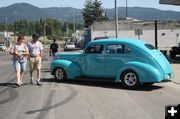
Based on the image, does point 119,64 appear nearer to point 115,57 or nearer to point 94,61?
point 115,57

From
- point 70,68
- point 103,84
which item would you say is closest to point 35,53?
point 70,68

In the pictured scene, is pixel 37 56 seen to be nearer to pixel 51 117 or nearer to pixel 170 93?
pixel 170 93

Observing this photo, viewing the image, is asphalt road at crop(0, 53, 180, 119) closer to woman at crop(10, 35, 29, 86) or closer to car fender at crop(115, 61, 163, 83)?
car fender at crop(115, 61, 163, 83)

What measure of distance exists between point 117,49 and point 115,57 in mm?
301

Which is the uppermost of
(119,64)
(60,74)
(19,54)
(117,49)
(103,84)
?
(117,49)

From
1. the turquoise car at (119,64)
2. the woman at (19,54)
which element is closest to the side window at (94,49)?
the turquoise car at (119,64)

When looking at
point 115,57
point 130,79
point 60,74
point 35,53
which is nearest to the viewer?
point 130,79

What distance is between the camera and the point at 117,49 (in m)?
15.4

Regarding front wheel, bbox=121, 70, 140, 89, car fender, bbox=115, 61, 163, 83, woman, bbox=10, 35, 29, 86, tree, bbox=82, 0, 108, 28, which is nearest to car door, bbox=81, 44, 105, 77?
front wheel, bbox=121, 70, 140, 89

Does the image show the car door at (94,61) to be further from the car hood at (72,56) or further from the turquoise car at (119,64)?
the car hood at (72,56)

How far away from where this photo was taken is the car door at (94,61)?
1580 centimetres

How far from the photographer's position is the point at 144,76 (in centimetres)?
1430

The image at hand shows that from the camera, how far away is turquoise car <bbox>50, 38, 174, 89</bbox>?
47.4 feet

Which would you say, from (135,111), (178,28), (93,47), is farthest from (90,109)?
(178,28)
